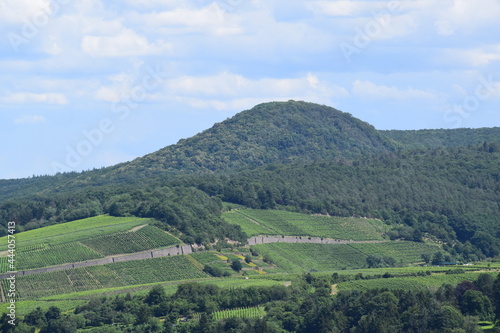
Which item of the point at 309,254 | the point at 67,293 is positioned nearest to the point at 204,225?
the point at 309,254

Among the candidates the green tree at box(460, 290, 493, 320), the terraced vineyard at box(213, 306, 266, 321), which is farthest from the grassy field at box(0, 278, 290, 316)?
the green tree at box(460, 290, 493, 320)

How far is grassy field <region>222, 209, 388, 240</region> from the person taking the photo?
17412 cm

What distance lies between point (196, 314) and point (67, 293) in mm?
22339

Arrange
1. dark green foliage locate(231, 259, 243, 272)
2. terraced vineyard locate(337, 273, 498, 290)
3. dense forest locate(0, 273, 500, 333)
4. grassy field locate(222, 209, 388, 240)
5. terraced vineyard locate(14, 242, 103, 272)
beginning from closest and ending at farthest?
dense forest locate(0, 273, 500, 333) → terraced vineyard locate(337, 273, 498, 290) → terraced vineyard locate(14, 242, 103, 272) → dark green foliage locate(231, 259, 243, 272) → grassy field locate(222, 209, 388, 240)

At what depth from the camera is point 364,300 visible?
106 m

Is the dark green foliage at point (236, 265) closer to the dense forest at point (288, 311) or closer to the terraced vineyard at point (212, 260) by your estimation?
the terraced vineyard at point (212, 260)

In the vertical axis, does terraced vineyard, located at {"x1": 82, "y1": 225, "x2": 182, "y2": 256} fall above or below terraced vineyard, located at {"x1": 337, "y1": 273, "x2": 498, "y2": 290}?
above

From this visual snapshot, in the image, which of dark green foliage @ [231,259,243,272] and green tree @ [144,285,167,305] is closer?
green tree @ [144,285,167,305]

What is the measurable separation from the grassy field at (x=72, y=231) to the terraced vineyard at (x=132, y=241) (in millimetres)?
2716

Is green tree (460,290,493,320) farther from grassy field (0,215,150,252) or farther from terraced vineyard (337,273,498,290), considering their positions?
grassy field (0,215,150,252)

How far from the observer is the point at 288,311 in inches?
4294

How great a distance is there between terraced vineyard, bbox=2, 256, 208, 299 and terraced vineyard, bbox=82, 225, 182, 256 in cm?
440

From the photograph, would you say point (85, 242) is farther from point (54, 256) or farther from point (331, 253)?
point (331, 253)

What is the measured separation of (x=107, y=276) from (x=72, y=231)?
2842cm
